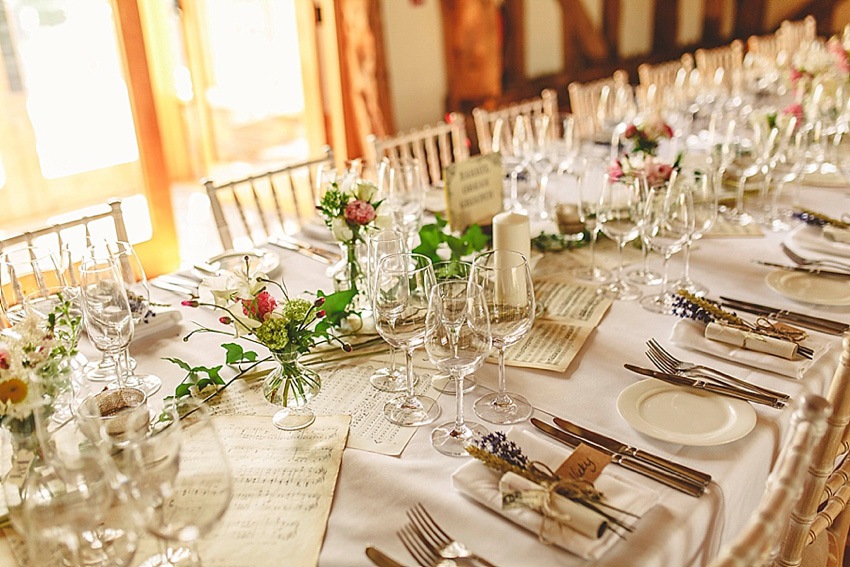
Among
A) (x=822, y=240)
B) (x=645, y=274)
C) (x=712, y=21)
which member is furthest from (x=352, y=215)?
(x=712, y=21)

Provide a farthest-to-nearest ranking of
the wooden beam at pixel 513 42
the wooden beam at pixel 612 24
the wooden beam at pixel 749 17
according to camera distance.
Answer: the wooden beam at pixel 749 17
the wooden beam at pixel 612 24
the wooden beam at pixel 513 42

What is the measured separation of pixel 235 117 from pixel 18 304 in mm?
4220

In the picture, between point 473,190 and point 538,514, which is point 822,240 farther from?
point 538,514

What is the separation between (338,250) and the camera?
1.97m

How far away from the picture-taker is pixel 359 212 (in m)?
1.51

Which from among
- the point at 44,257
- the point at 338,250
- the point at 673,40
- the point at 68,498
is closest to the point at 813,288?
the point at 338,250

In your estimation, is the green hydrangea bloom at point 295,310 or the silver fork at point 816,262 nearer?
the green hydrangea bloom at point 295,310

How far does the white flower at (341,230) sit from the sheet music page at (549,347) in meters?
0.41

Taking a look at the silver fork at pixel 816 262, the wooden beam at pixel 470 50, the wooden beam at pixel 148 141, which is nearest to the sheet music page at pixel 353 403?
the silver fork at pixel 816 262

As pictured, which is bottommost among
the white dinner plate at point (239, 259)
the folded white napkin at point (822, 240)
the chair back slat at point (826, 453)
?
the chair back slat at point (826, 453)

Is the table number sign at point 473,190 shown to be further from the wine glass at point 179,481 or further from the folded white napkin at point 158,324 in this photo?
the wine glass at point 179,481

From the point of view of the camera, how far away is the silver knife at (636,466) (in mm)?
1013

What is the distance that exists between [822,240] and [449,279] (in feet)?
3.43

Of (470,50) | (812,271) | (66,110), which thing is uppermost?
(470,50)
